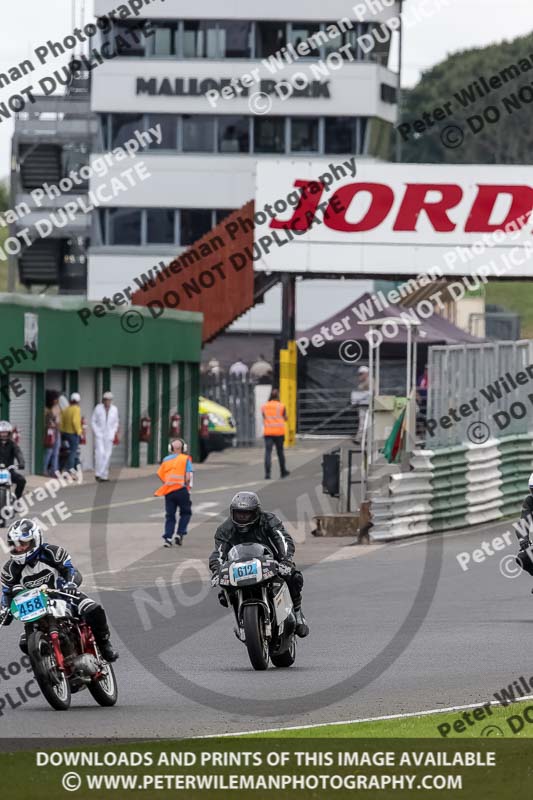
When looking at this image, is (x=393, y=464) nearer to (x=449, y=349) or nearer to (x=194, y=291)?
(x=449, y=349)

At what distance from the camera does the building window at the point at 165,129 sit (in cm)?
6856

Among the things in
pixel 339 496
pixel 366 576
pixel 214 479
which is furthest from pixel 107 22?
pixel 366 576

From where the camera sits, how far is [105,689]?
12.4 metres

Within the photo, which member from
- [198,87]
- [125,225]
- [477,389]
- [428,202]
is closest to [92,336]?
[428,202]

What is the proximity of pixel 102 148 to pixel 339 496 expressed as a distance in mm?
43160

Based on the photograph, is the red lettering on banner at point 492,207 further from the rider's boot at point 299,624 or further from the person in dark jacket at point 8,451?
the rider's boot at point 299,624

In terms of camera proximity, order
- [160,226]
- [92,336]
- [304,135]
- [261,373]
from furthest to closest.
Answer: [160,226] < [304,135] < [261,373] < [92,336]

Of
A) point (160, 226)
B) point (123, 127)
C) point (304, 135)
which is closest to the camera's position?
point (304, 135)

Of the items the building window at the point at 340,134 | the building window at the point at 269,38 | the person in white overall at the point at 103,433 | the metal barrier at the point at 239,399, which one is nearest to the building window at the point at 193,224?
the building window at the point at 340,134

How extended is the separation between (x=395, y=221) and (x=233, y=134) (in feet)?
80.2

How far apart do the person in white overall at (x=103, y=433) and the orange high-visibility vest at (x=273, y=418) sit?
308 cm

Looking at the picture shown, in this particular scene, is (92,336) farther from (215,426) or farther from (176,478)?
(176,478)

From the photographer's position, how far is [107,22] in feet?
221

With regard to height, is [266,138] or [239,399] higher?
[266,138]
